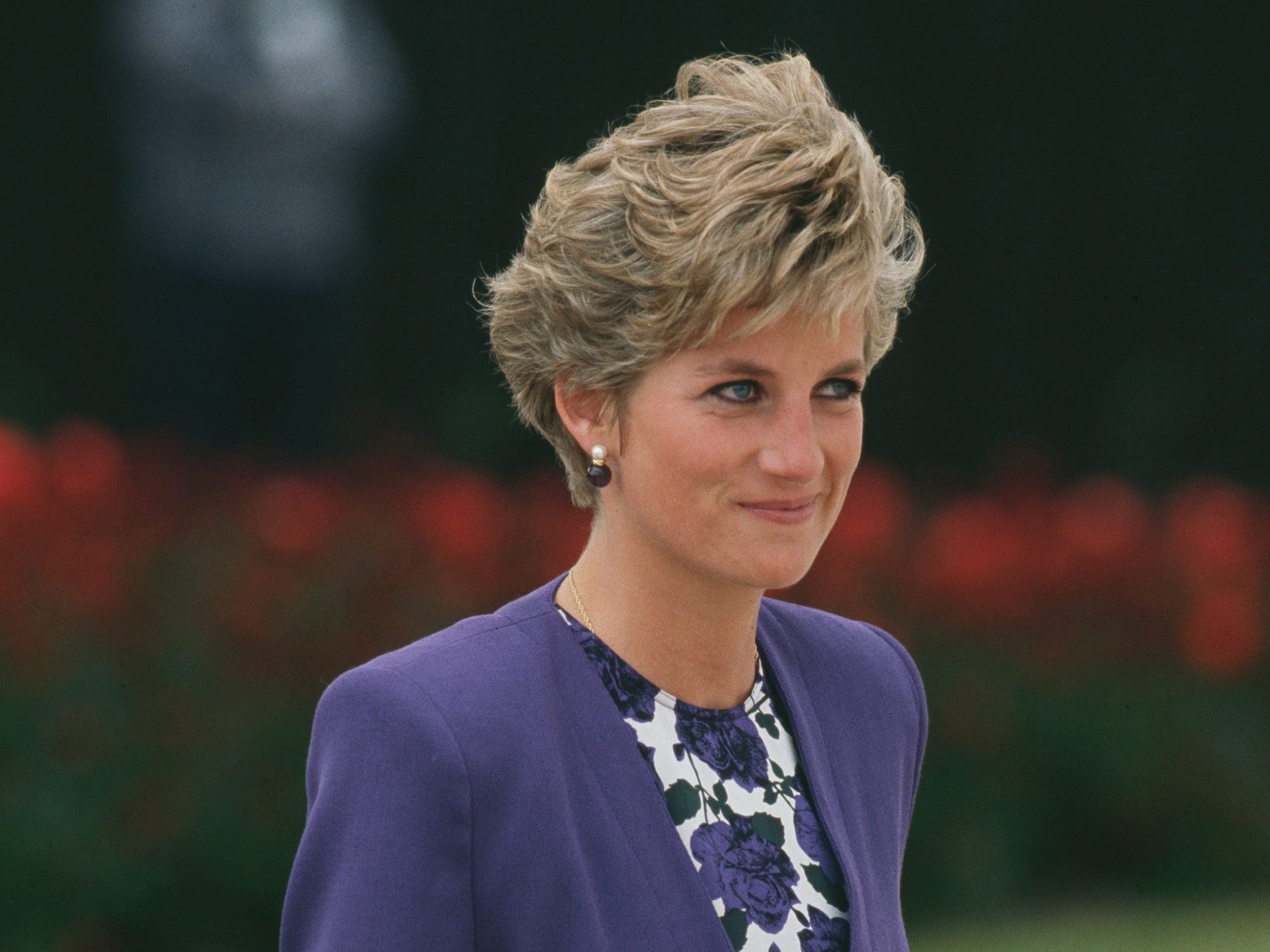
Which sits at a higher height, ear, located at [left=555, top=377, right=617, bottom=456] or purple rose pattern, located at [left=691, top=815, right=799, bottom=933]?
ear, located at [left=555, top=377, right=617, bottom=456]

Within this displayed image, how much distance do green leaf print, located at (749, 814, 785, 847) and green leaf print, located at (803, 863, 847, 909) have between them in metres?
0.04

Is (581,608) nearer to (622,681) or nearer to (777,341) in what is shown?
(622,681)

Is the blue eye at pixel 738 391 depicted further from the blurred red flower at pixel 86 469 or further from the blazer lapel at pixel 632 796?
the blurred red flower at pixel 86 469

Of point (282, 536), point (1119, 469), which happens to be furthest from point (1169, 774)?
point (282, 536)

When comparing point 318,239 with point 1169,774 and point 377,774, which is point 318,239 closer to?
point 1169,774

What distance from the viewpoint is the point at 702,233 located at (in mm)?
1666

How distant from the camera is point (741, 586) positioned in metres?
1.85

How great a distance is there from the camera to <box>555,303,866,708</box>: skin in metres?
1.74

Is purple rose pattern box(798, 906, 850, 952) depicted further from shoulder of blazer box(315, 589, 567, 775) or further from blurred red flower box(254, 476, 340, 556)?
blurred red flower box(254, 476, 340, 556)

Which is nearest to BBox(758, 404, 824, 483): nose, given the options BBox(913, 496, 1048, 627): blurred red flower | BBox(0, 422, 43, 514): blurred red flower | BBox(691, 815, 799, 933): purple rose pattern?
BBox(691, 815, 799, 933): purple rose pattern

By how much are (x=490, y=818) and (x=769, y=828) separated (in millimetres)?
357

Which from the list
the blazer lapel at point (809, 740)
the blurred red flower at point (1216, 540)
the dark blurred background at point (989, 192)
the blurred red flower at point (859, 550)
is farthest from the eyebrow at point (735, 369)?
the dark blurred background at point (989, 192)

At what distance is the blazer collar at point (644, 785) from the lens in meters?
1.68

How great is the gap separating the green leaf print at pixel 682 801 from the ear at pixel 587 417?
361mm
